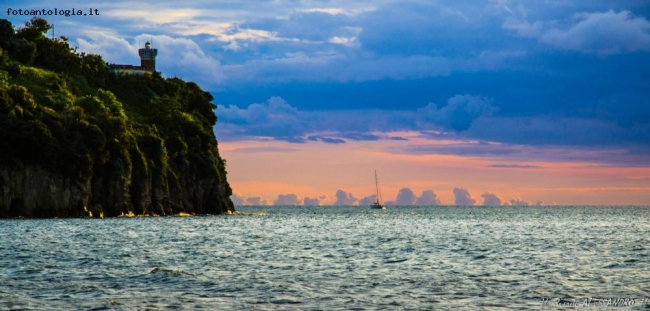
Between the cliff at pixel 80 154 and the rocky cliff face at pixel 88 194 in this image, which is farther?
the cliff at pixel 80 154

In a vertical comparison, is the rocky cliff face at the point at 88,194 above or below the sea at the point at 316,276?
above

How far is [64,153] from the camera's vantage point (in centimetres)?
14338

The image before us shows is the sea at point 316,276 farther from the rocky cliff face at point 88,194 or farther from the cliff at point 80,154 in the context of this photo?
the cliff at point 80,154

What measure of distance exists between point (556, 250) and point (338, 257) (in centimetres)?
2087

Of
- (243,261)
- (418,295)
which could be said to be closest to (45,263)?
(243,261)

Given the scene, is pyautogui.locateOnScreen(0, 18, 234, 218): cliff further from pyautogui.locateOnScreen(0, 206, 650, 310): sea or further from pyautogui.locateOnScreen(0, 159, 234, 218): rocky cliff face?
pyautogui.locateOnScreen(0, 206, 650, 310): sea

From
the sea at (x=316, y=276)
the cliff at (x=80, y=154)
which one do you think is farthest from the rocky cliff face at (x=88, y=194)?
the sea at (x=316, y=276)

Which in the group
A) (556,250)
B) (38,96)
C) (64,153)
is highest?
(38,96)

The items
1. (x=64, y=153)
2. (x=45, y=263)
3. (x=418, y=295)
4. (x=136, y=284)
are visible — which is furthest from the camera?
(x=64, y=153)

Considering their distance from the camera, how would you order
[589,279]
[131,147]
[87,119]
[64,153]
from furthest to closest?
[131,147]
[87,119]
[64,153]
[589,279]

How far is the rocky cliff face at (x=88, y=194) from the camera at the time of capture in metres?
136

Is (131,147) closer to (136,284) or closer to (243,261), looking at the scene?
(243,261)

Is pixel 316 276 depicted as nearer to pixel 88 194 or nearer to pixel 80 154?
pixel 80 154

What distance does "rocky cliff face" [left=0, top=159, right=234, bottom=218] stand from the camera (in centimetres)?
13562
